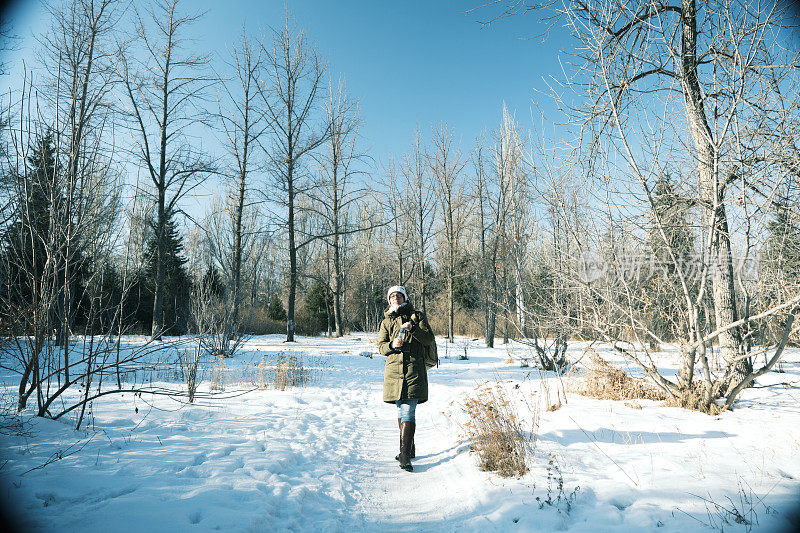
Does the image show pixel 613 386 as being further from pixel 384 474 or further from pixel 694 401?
→ pixel 384 474

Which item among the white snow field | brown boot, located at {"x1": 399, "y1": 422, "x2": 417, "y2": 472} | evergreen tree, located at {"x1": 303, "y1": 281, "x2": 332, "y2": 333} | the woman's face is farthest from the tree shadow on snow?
evergreen tree, located at {"x1": 303, "y1": 281, "x2": 332, "y2": 333}

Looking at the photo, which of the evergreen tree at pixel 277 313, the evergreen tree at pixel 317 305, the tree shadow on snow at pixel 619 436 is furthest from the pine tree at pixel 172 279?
the tree shadow on snow at pixel 619 436

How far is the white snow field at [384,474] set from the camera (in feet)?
7.63

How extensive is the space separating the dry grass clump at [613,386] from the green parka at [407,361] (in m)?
3.49

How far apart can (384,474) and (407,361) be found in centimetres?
110

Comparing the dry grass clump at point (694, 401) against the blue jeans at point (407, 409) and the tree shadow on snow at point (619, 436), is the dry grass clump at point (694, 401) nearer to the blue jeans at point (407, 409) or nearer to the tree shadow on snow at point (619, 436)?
the tree shadow on snow at point (619, 436)

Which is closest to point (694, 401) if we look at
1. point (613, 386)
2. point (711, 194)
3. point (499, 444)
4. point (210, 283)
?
point (613, 386)

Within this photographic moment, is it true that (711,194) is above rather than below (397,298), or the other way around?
above

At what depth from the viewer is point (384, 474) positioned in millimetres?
3582

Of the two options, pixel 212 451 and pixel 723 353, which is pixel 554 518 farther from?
pixel 723 353

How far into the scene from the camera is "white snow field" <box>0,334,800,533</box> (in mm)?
2324

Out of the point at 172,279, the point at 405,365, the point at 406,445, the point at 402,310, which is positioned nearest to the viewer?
the point at 406,445

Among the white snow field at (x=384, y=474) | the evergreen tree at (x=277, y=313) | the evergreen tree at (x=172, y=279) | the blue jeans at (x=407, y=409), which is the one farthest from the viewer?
the evergreen tree at (x=277, y=313)

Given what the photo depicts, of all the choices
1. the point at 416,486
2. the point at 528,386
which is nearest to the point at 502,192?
the point at 528,386
